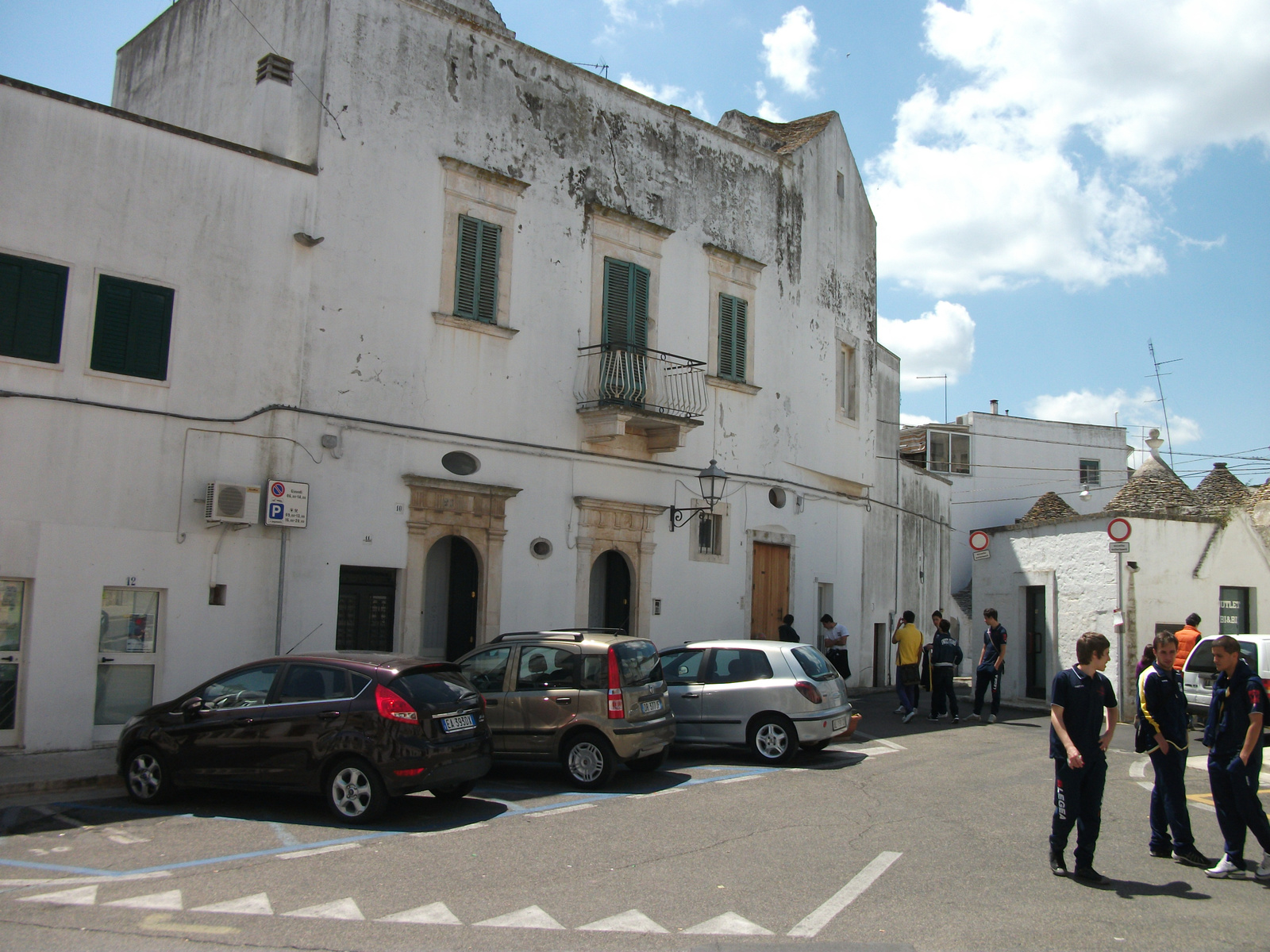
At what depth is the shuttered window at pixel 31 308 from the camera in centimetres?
1198

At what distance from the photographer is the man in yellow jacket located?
55.7 feet

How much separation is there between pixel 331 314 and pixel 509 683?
20.2 ft

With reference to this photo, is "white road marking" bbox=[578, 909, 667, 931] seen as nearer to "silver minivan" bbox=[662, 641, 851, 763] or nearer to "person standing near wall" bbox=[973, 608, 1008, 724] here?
"silver minivan" bbox=[662, 641, 851, 763]

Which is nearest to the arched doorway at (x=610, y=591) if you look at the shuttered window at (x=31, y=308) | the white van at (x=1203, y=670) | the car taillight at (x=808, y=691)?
the car taillight at (x=808, y=691)

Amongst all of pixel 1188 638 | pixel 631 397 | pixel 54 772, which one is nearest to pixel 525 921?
pixel 54 772

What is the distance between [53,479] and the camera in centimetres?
1212

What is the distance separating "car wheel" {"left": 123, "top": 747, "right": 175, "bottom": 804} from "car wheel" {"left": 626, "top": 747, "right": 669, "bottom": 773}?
454 centimetres

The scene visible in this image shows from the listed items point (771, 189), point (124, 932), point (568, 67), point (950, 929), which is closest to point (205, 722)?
point (124, 932)

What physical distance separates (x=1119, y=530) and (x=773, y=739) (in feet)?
29.1

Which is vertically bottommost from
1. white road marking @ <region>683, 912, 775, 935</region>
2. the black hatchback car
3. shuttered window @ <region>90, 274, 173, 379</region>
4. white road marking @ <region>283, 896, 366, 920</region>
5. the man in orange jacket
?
white road marking @ <region>283, 896, 366, 920</region>

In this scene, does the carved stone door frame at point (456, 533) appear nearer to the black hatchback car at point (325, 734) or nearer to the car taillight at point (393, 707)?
the black hatchback car at point (325, 734)

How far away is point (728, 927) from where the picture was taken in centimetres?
624

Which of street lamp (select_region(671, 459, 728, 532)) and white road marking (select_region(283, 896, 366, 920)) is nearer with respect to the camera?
white road marking (select_region(283, 896, 366, 920))

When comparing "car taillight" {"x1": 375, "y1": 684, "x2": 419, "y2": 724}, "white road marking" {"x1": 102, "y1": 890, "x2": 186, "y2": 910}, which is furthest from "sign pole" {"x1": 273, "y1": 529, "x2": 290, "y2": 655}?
"white road marking" {"x1": 102, "y1": 890, "x2": 186, "y2": 910}
